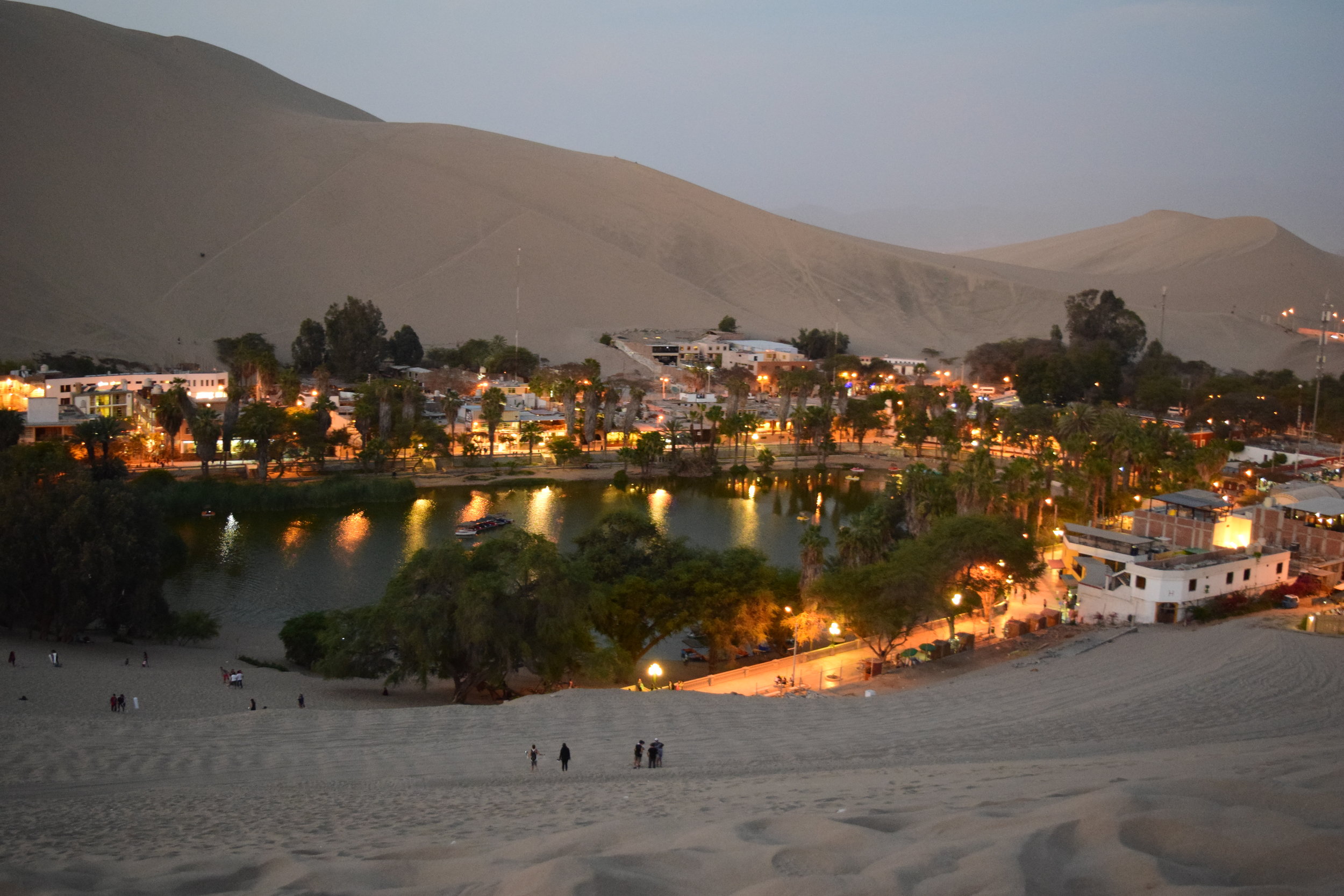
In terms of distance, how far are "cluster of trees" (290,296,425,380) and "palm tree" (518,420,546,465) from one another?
20.4 m

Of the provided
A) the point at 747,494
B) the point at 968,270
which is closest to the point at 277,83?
the point at 968,270

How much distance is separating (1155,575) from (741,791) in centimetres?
1460

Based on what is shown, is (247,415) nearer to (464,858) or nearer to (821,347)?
(464,858)

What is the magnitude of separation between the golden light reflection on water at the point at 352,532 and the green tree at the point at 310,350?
32829mm

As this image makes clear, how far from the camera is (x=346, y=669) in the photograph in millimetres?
18703

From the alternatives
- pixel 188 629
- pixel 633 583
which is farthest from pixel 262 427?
pixel 633 583

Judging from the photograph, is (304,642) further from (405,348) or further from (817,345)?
(817,345)

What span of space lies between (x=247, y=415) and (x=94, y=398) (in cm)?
937

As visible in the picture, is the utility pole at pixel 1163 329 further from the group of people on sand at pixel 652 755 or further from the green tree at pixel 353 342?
the group of people on sand at pixel 652 755

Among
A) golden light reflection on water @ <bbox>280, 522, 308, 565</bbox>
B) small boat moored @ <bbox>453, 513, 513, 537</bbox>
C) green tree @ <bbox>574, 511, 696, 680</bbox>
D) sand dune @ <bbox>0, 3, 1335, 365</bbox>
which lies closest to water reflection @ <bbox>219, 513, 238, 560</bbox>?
golden light reflection on water @ <bbox>280, 522, 308, 565</bbox>

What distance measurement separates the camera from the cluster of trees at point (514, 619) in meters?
18.0

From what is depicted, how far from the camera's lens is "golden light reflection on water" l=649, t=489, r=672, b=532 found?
38.6m

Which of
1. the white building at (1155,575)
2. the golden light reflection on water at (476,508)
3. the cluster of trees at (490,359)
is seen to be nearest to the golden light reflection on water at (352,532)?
the golden light reflection on water at (476,508)

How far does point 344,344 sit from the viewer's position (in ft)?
223
